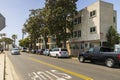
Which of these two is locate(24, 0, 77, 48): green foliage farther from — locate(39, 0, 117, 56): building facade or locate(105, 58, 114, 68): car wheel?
locate(105, 58, 114, 68): car wheel

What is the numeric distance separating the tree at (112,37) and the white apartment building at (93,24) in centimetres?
80

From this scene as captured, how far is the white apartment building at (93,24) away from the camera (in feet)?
125

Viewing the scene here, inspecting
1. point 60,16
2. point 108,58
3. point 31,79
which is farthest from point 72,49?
point 31,79

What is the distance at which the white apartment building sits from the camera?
38250 mm

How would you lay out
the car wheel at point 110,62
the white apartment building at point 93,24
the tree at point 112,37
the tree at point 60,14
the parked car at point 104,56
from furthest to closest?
the tree at point 60,14 < the white apartment building at point 93,24 < the tree at point 112,37 < the car wheel at point 110,62 < the parked car at point 104,56

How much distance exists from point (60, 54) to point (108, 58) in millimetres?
18148

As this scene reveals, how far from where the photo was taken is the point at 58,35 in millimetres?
46031

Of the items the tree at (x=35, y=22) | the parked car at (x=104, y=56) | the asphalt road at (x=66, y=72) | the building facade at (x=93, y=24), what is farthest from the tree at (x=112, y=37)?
the tree at (x=35, y=22)

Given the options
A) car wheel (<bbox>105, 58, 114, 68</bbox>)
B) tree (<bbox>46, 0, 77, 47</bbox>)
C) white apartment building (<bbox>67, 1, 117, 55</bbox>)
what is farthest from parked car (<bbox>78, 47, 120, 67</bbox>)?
tree (<bbox>46, 0, 77, 47</bbox>)

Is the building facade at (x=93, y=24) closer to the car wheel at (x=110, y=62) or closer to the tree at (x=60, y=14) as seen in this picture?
the tree at (x=60, y=14)

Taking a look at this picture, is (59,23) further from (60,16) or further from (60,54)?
(60,54)

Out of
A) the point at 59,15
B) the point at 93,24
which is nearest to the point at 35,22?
the point at 59,15

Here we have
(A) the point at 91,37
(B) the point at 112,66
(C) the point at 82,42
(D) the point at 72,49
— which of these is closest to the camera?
(B) the point at 112,66

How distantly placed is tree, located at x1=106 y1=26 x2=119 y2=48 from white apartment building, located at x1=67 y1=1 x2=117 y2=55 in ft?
2.64
